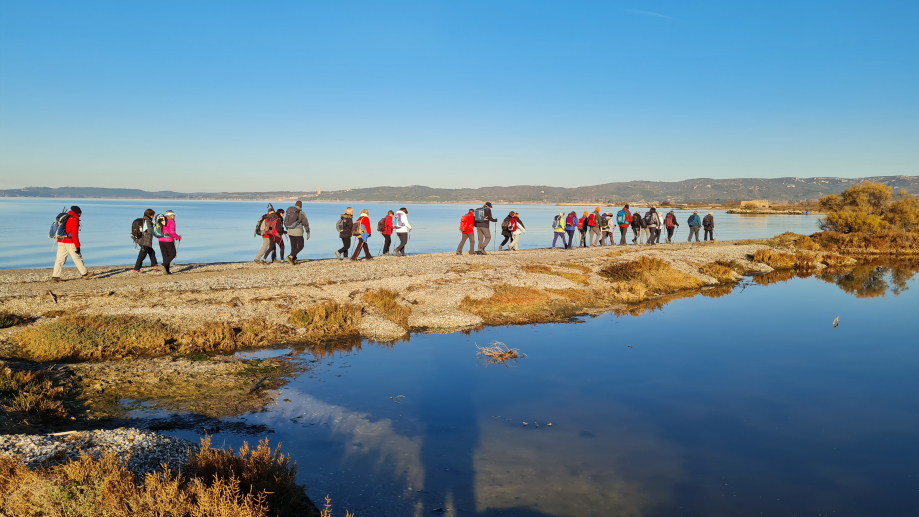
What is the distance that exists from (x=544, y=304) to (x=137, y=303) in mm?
9933

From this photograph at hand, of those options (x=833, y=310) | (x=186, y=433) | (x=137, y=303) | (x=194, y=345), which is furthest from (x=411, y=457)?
(x=833, y=310)

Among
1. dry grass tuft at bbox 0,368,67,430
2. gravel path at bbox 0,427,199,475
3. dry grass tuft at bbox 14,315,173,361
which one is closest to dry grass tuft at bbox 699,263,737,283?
dry grass tuft at bbox 14,315,173,361

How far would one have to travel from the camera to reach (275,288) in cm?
1466

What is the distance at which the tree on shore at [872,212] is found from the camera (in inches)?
1452

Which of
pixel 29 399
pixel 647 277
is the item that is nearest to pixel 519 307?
pixel 647 277

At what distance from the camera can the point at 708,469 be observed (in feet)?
20.6

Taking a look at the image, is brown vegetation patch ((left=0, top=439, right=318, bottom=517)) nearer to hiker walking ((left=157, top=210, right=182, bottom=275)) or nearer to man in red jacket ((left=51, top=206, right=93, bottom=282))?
man in red jacket ((left=51, top=206, right=93, bottom=282))

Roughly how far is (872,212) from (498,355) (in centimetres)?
4532

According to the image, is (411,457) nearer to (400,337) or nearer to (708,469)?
(708,469)

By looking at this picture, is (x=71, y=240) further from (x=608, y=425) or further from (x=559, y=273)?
(x=608, y=425)

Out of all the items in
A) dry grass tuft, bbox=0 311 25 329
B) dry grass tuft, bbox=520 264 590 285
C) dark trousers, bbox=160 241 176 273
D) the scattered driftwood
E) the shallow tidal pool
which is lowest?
the shallow tidal pool

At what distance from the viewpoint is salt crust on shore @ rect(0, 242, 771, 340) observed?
40.1ft

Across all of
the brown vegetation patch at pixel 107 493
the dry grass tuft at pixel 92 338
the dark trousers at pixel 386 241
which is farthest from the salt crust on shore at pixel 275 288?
the brown vegetation patch at pixel 107 493

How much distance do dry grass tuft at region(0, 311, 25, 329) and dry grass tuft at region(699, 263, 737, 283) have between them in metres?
21.0
